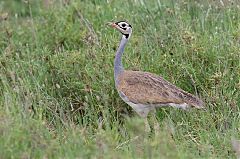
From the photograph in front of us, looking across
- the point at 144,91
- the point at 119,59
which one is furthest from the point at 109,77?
the point at 144,91

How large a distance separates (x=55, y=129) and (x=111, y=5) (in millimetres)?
2472

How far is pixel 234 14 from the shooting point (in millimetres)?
6762

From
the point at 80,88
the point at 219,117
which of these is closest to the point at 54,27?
the point at 80,88

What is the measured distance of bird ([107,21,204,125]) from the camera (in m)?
5.39

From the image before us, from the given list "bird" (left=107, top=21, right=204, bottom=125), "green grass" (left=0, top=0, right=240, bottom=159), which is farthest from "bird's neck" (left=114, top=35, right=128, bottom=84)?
→ "green grass" (left=0, top=0, right=240, bottom=159)

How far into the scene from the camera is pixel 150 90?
18.1 ft

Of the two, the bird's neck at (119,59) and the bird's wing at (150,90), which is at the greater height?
the bird's neck at (119,59)

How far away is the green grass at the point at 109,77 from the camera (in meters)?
4.44

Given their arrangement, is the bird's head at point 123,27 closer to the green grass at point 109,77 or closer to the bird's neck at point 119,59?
the bird's neck at point 119,59

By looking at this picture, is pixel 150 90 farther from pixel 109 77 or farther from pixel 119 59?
pixel 109 77

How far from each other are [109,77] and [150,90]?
0.67 meters

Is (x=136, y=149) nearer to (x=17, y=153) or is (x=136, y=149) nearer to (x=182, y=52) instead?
(x=17, y=153)

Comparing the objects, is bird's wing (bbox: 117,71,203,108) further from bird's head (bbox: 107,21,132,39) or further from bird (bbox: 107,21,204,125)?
bird's head (bbox: 107,21,132,39)

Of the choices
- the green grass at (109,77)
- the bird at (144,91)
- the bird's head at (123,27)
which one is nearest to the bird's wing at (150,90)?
the bird at (144,91)
